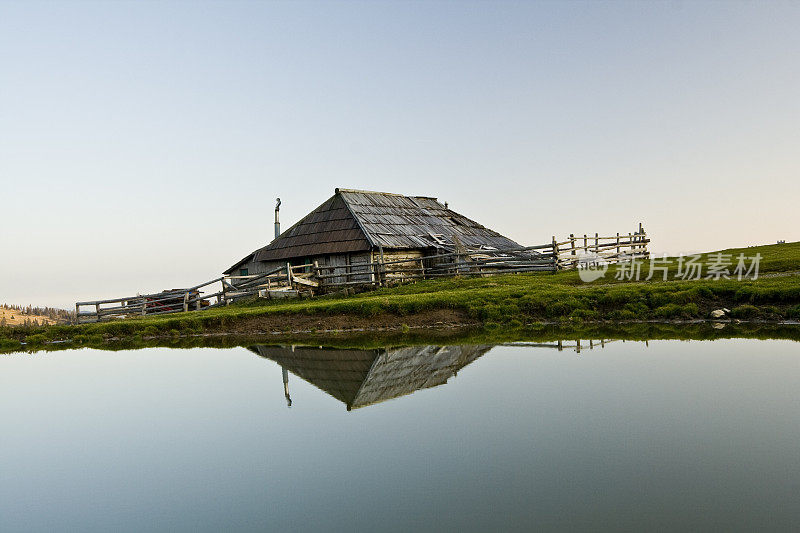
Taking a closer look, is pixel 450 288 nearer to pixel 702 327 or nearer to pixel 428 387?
pixel 702 327

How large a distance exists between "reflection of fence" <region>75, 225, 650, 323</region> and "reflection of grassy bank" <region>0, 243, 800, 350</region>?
11.6 ft

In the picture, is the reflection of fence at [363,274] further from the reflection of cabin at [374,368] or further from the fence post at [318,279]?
the reflection of cabin at [374,368]

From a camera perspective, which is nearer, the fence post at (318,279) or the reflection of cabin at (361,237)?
the fence post at (318,279)

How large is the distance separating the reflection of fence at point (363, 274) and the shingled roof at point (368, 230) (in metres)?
1.35

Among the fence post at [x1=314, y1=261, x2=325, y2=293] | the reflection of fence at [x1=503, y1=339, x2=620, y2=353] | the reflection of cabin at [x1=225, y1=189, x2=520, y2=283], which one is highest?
the reflection of cabin at [x1=225, y1=189, x2=520, y2=283]

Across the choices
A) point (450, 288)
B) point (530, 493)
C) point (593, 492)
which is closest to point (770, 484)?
point (593, 492)

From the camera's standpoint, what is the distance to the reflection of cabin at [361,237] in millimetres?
32625

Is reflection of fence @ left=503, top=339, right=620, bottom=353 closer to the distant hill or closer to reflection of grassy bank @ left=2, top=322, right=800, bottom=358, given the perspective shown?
reflection of grassy bank @ left=2, top=322, right=800, bottom=358

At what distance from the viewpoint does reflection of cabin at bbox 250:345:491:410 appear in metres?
9.89

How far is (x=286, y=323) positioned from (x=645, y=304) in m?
13.2

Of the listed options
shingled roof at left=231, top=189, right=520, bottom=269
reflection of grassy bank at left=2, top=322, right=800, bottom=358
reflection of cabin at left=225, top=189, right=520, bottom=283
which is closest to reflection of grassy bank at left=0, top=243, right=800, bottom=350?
reflection of grassy bank at left=2, top=322, right=800, bottom=358

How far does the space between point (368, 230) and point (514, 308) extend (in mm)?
15288

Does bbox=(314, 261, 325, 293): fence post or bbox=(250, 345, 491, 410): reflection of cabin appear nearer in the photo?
bbox=(250, 345, 491, 410): reflection of cabin

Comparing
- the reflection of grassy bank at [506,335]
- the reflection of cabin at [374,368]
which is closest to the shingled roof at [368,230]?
the reflection of grassy bank at [506,335]
